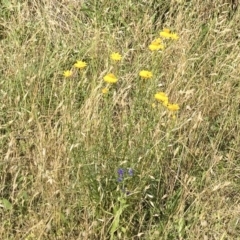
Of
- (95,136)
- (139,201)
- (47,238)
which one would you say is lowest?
(47,238)

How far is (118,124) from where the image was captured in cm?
276

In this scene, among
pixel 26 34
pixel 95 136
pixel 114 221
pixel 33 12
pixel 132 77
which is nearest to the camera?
pixel 114 221

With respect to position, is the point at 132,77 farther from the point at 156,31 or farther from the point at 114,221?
the point at 114,221

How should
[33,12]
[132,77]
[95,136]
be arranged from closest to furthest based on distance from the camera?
1. [95,136]
2. [132,77]
3. [33,12]

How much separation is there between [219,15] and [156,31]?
1.71ft

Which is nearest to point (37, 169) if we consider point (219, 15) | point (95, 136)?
point (95, 136)

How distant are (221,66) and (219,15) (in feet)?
2.45

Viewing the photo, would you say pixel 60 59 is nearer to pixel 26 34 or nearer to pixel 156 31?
Result: pixel 26 34

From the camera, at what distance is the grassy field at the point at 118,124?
2.28 meters

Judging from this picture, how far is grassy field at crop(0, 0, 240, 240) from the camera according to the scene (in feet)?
7.49

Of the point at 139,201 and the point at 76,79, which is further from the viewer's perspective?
the point at 76,79

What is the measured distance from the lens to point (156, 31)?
11.5 feet

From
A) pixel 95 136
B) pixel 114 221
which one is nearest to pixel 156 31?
pixel 95 136

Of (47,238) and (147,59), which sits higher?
(147,59)
